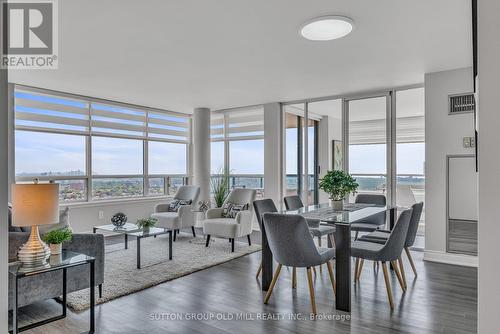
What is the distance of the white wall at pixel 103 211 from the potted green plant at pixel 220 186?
1285 mm

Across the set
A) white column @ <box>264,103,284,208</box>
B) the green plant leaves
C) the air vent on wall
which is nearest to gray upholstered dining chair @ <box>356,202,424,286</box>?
A: the green plant leaves

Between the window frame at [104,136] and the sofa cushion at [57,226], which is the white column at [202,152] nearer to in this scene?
the window frame at [104,136]

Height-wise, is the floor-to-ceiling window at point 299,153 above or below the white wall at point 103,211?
above

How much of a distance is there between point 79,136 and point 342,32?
479cm

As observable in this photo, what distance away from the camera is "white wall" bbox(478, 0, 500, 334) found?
0.91 m

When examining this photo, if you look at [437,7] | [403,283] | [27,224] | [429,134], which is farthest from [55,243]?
[429,134]

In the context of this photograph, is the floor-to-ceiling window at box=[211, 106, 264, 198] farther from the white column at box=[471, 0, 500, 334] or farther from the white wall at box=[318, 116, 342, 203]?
the white column at box=[471, 0, 500, 334]

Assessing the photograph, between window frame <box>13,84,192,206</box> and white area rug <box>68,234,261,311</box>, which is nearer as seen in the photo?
white area rug <box>68,234,261,311</box>

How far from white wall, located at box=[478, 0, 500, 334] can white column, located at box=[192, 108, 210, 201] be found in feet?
20.4

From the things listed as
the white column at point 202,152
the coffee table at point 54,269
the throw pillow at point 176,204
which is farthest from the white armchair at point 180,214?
the coffee table at point 54,269

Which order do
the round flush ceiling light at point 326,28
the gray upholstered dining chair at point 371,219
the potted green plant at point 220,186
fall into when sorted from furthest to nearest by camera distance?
the potted green plant at point 220,186, the gray upholstered dining chair at point 371,219, the round flush ceiling light at point 326,28

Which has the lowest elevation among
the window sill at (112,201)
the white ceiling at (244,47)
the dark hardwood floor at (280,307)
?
the dark hardwood floor at (280,307)

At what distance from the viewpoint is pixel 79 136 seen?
5.66 m

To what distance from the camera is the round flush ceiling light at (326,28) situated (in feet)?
9.14
